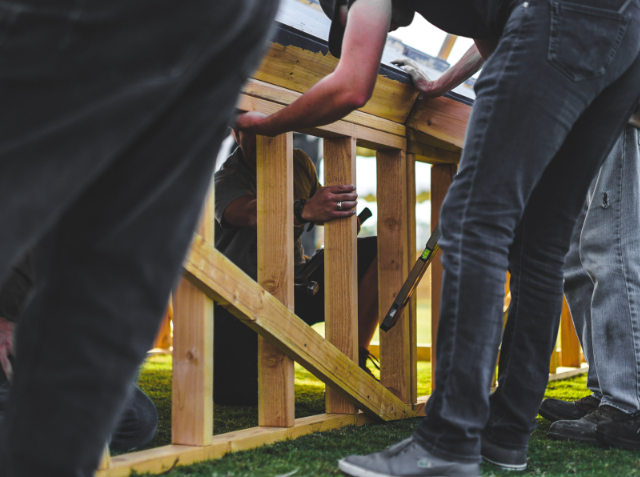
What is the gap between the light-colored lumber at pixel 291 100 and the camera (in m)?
1.29

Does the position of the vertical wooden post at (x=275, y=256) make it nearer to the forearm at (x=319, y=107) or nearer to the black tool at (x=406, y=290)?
the forearm at (x=319, y=107)

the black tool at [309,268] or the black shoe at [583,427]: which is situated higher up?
the black tool at [309,268]

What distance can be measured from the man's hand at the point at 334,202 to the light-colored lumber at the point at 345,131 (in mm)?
136

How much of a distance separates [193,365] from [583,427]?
89 cm

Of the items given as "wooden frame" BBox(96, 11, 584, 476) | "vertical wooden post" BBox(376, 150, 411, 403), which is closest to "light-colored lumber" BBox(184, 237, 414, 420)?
"wooden frame" BBox(96, 11, 584, 476)

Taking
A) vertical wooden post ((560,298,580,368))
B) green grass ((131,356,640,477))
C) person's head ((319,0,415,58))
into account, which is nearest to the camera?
green grass ((131,356,640,477))

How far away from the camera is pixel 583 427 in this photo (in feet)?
4.46

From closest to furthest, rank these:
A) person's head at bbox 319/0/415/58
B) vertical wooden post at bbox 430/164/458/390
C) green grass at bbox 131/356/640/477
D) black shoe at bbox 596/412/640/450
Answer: green grass at bbox 131/356/640/477 → person's head at bbox 319/0/415/58 → black shoe at bbox 596/412/640/450 → vertical wooden post at bbox 430/164/458/390

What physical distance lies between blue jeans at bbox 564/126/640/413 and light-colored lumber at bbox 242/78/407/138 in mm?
542

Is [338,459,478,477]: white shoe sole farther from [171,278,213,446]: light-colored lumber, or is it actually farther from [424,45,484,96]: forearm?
[424,45,484,96]: forearm

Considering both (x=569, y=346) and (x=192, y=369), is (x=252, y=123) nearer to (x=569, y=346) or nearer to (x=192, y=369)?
(x=192, y=369)

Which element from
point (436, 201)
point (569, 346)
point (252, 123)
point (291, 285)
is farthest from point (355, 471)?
point (569, 346)

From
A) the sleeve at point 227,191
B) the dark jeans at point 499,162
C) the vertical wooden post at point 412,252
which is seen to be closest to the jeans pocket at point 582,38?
the dark jeans at point 499,162

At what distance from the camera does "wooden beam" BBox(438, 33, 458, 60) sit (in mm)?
4004
